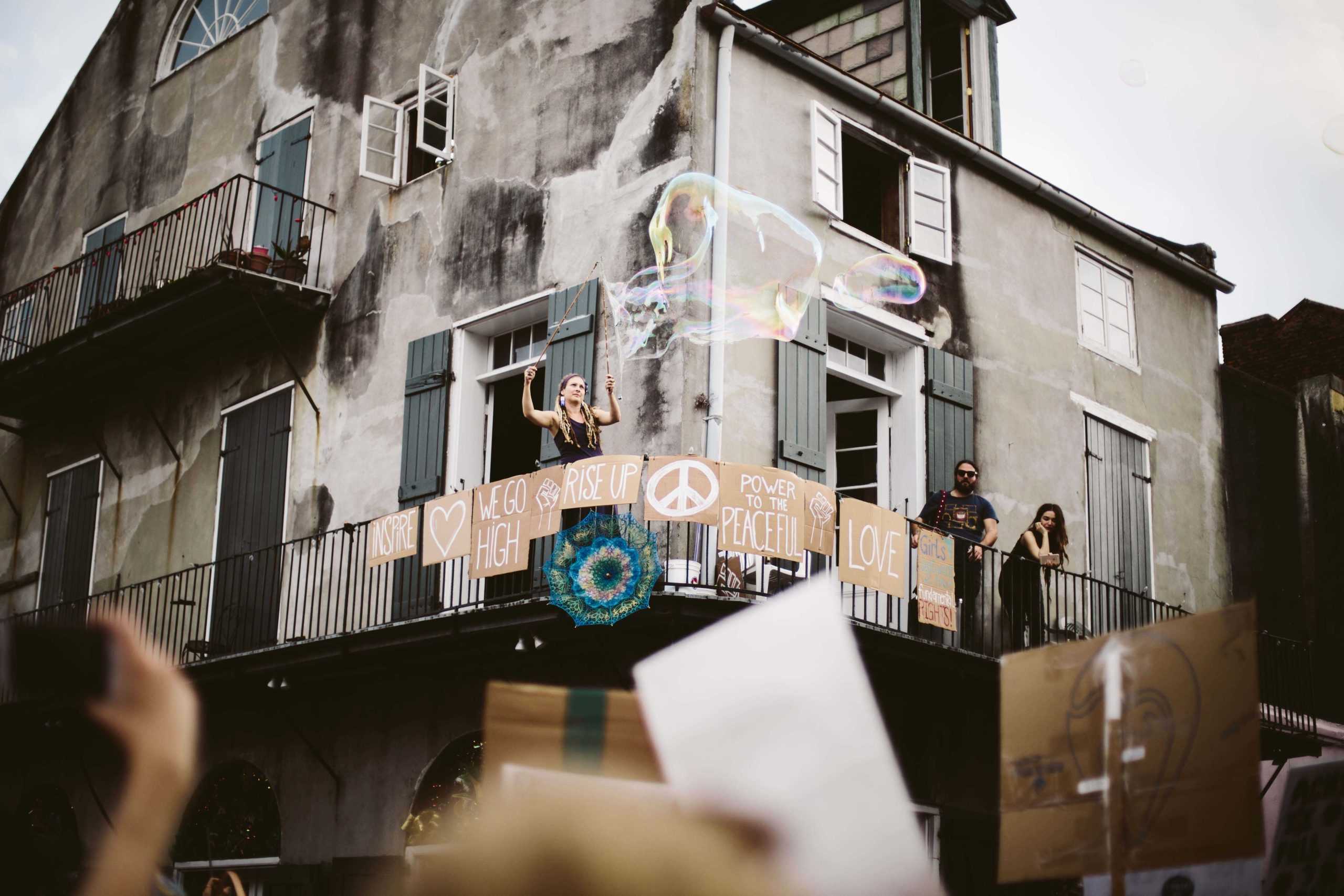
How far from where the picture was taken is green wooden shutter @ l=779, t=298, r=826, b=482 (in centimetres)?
1422

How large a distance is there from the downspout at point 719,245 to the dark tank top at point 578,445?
96 cm

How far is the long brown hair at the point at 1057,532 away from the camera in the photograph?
50.5 ft

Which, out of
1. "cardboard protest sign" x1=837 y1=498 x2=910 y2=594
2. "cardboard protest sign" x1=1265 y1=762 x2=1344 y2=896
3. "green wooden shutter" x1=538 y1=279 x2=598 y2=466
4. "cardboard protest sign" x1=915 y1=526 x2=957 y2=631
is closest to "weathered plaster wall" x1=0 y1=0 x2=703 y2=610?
"green wooden shutter" x1=538 y1=279 x2=598 y2=466

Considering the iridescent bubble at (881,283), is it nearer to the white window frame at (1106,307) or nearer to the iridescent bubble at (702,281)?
the iridescent bubble at (702,281)

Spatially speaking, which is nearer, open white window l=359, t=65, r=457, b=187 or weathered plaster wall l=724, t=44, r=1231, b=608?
weathered plaster wall l=724, t=44, r=1231, b=608

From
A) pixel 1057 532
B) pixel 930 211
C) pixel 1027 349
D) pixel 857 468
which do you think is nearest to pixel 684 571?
pixel 857 468

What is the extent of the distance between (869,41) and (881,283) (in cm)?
411

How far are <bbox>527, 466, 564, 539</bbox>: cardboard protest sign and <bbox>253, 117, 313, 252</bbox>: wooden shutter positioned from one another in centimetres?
582

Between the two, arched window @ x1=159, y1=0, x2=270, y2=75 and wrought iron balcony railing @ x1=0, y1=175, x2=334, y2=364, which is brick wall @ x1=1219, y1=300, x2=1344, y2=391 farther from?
arched window @ x1=159, y1=0, x2=270, y2=75

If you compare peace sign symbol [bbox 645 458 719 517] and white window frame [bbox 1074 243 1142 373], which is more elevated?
white window frame [bbox 1074 243 1142 373]

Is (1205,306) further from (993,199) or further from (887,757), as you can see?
(887,757)

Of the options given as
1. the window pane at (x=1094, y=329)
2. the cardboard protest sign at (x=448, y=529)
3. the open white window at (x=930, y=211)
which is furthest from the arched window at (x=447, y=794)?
the window pane at (x=1094, y=329)

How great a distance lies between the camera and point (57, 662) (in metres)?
18.8

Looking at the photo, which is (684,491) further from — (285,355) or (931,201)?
(285,355)
